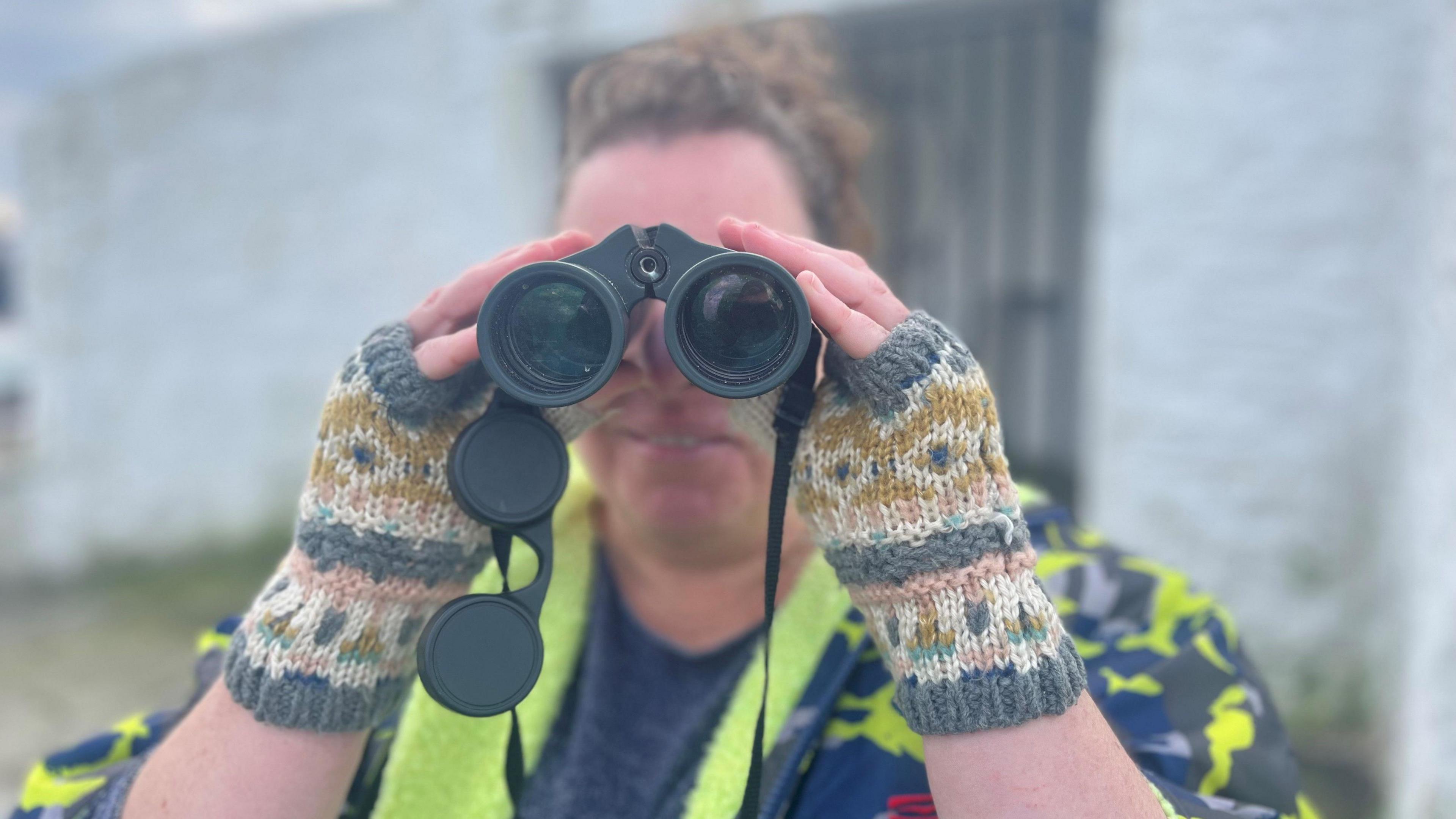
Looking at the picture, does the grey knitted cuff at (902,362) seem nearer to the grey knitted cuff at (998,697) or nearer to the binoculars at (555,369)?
the binoculars at (555,369)

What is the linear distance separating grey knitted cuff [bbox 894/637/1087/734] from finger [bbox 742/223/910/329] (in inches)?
14.5

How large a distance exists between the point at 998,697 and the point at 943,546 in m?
0.15

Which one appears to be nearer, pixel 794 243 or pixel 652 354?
pixel 794 243

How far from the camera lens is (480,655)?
41.5 inches

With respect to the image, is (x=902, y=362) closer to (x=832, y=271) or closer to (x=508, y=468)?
(x=832, y=271)

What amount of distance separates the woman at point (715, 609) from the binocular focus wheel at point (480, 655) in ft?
0.30

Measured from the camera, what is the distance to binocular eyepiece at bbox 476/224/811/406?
1017mm

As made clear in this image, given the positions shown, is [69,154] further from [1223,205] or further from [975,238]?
[1223,205]

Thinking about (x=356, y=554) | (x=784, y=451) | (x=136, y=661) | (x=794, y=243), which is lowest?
(x=136, y=661)

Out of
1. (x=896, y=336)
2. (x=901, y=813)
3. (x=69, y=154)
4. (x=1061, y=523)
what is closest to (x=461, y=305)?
(x=896, y=336)

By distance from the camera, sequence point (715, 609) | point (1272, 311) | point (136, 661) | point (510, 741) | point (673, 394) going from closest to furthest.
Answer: point (510, 741) → point (673, 394) → point (715, 609) → point (1272, 311) → point (136, 661)

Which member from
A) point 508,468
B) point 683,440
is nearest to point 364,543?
point 508,468

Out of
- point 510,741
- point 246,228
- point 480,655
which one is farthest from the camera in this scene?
point 246,228

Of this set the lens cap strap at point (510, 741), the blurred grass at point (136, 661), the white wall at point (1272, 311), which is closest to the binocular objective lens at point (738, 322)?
the lens cap strap at point (510, 741)
